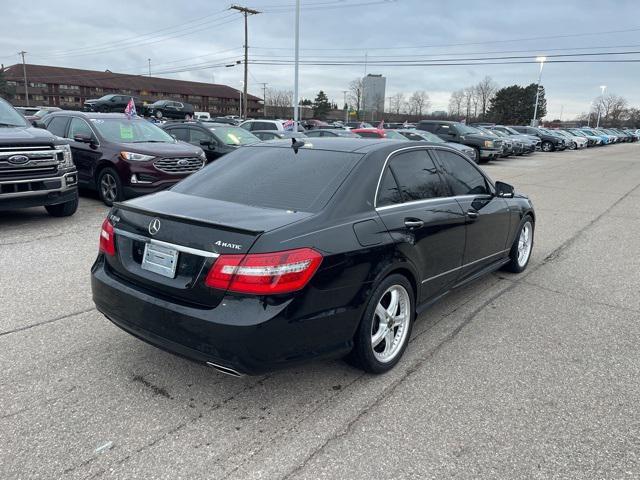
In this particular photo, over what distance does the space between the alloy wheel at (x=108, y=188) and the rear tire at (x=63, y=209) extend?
91 centimetres

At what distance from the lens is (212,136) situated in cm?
1220

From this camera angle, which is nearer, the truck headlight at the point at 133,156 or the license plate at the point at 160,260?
the license plate at the point at 160,260

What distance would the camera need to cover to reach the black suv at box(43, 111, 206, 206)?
8672mm

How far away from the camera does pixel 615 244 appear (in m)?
7.49

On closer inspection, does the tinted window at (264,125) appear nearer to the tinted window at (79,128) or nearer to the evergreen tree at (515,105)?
the tinted window at (79,128)

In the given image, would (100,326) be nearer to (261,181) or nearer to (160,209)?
(160,209)

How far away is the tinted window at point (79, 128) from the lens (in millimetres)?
9508

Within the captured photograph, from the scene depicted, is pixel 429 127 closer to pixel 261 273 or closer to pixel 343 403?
pixel 343 403

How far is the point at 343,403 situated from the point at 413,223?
1.32 metres

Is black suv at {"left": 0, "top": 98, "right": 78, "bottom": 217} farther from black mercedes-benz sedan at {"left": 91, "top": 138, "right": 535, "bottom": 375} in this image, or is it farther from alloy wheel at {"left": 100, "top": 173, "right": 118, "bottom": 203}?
black mercedes-benz sedan at {"left": 91, "top": 138, "right": 535, "bottom": 375}

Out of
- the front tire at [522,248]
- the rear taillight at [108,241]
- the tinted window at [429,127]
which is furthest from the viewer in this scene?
the tinted window at [429,127]

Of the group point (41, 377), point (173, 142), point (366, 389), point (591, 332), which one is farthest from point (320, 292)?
point (173, 142)

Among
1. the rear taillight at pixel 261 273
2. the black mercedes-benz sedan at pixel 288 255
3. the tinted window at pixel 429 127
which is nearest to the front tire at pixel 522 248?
the black mercedes-benz sedan at pixel 288 255

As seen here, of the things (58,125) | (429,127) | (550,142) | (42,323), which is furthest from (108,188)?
(550,142)
